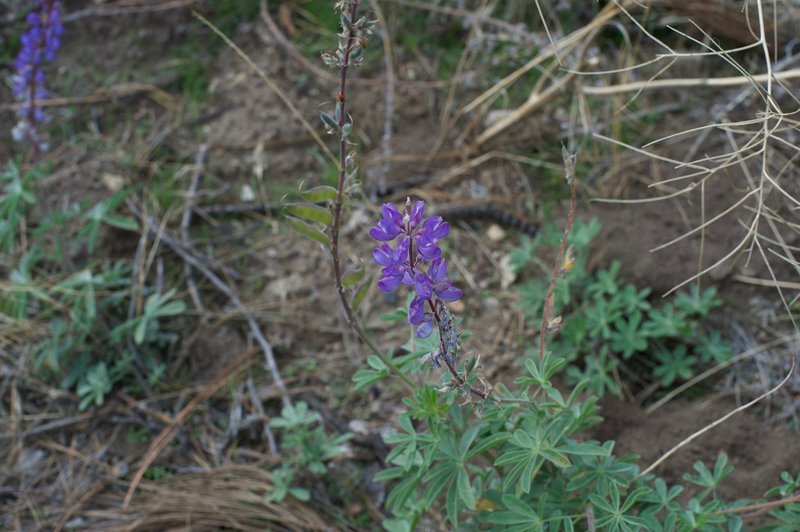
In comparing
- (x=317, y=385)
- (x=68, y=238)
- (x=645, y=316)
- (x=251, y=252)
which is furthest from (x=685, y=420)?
(x=68, y=238)

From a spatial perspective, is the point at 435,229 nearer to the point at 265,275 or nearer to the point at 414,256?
the point at 414,256

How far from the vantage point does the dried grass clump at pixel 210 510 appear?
2611 millimetres

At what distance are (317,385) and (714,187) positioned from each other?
1741 mm

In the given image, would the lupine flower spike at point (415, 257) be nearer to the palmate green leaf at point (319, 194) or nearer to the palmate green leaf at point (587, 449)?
the palmate green leaf at point (319, 194)

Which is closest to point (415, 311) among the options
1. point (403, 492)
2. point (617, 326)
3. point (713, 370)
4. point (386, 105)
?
point (403, 492)

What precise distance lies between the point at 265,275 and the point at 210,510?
1.08m

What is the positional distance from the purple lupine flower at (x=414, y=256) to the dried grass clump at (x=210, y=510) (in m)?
1.25

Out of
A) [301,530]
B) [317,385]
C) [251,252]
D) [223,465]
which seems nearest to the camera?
[301,530]

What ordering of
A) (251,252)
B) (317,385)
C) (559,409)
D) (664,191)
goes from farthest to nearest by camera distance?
(251,252)
(664,191)
(317,385)
(559,409)

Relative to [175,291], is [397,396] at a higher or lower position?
lower

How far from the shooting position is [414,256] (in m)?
1.67

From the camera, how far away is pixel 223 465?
9.30 feet

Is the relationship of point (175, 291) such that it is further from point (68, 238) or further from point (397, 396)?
point (397, 396)

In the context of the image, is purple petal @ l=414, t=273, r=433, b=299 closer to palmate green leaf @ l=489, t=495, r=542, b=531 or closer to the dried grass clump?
palmate green leaf @ l=489, t=495, r=542, b=531
